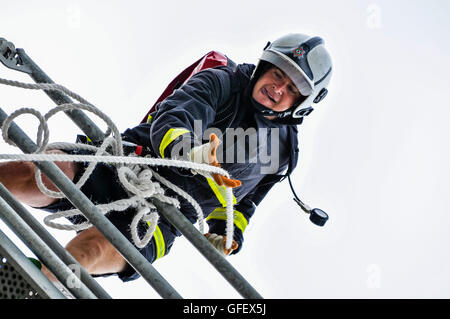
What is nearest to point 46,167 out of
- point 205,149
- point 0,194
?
point 0,194

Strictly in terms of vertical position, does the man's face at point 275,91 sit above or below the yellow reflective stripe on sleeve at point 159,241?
above

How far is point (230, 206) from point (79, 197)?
1.54ft

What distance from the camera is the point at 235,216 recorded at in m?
2.28

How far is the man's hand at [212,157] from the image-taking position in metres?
1.34

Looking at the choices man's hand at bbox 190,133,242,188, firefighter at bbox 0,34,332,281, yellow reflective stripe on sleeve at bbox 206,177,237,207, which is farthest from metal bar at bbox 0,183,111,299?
yellow reflective stripe on sleeve at bbox 206,177,237,207

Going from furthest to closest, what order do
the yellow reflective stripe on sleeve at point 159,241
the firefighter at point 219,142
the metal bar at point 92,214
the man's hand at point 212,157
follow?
the yellow reflective stripe on sleeve at point 159,241 → the firefighter at point 219,142 → the man's hand at point 212,157 → the metal bar at point 92,214

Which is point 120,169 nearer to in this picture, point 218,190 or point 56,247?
point 56,247

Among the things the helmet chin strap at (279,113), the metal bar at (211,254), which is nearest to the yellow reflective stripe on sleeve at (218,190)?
the helmet chin strap at (279,113)

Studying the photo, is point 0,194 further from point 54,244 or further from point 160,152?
point 160,152

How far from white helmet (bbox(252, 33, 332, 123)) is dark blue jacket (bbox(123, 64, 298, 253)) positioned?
102 mm

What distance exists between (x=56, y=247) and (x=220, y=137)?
893mm

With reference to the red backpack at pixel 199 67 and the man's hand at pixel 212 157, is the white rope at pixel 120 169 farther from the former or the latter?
the red backpack at pixel 199 67

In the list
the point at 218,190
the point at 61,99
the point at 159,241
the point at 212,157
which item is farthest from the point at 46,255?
the point at 218,190
